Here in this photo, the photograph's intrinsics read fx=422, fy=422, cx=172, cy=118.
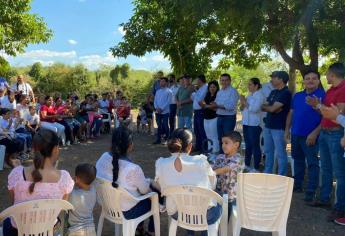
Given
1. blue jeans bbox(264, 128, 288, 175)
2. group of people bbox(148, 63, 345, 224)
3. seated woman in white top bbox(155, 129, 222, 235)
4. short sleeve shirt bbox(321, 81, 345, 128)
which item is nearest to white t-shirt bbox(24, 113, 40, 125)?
group of people bbox(148, 63, 345, 224)

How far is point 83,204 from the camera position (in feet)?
12.0

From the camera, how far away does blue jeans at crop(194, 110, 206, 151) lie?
9.28m

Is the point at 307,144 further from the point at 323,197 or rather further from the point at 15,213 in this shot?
the point at 15,213

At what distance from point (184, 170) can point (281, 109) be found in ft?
10.0

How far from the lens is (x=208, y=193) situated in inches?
136

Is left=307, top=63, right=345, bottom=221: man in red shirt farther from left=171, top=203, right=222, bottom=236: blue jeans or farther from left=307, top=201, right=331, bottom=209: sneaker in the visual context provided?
left=171, top=203, right=222, bottom=236: blue jeans

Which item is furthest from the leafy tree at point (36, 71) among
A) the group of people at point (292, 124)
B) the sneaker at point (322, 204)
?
the sneaker at point (322, 204)

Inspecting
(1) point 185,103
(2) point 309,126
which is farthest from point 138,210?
(1) point 185,103

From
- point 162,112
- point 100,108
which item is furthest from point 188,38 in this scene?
point 100,108

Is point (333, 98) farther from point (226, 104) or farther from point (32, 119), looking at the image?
point (32, 119)

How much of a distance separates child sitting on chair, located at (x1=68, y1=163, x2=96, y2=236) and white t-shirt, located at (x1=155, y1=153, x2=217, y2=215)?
0.64 metres

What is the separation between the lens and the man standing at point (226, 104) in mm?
7887

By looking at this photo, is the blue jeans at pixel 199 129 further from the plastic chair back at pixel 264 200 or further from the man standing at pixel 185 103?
the plastic chair back at pixel 264 200

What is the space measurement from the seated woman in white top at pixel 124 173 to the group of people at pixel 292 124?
1.75 m
